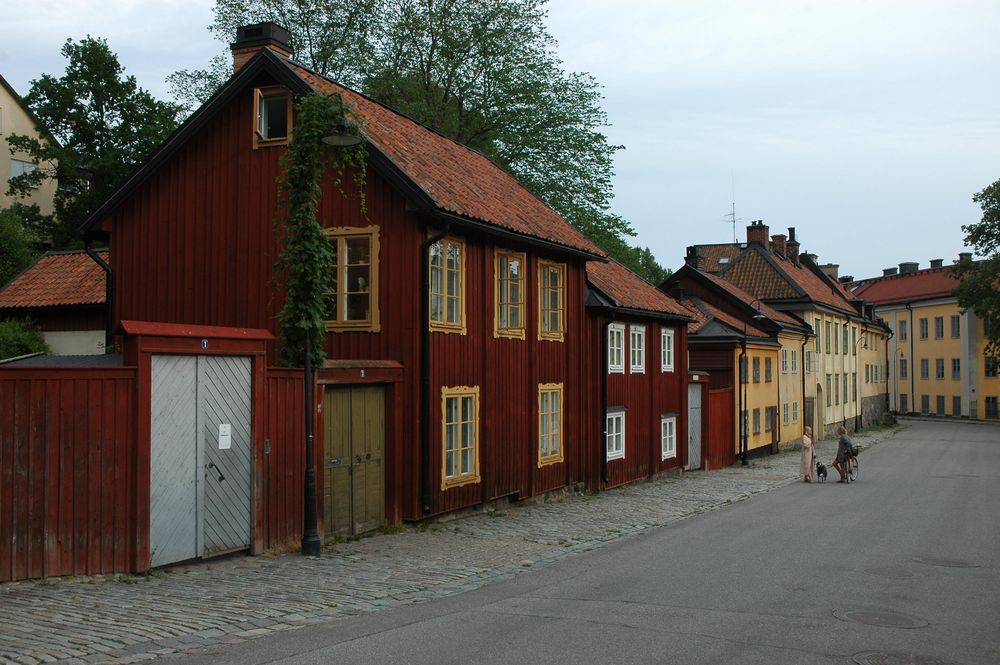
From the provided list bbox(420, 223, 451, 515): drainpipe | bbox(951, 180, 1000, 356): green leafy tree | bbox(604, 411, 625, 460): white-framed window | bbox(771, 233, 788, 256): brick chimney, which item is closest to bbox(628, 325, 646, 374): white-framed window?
bbox(604, 411, 625, 460): white-framed window

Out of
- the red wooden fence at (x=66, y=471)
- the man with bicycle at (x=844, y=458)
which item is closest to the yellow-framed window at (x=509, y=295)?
the red wooden fence at (x=66, y=471)

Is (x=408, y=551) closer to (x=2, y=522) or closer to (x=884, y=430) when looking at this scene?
(x=2, y=522)

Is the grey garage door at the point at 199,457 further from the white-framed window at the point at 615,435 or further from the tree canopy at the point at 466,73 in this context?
the tree canopy at the point at 466,73

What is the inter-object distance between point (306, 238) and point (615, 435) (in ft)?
45.3

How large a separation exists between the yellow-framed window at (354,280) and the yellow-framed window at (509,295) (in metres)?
3.05

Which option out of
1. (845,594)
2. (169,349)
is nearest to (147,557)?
(169,349)

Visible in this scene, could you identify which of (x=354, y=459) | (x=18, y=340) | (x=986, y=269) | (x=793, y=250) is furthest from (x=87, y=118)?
(x=986, y=269)

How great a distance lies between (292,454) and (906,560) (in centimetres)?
852

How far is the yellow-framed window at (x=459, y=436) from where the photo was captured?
54.0 ft

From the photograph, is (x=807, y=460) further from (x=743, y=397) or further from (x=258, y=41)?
(x=258, y=41)

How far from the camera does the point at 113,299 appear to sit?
61.0ft

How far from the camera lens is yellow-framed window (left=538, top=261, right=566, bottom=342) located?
67.3 ft

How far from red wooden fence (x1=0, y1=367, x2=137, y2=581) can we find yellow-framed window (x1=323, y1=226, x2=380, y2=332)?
5.76m

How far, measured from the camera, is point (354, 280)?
16.3 metres
